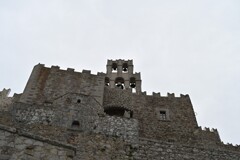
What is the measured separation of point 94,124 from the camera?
11.7 metres

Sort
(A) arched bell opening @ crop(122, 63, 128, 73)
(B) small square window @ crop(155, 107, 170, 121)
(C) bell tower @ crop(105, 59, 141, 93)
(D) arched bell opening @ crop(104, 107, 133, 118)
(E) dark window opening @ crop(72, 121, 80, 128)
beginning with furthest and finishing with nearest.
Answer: (A) arched bell opening @ crop(122, 63, 128, 73) < (C) bell tower @ crop(105, 59, 141, 93) < (B) small square window @ crop(155, 107, 170, 121) < (D) arched bell opening @ crop(104, 107, 133, 118) < (E) dark window opening @ crop(72, 121, 80, 128)

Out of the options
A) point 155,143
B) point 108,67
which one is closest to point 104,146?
point 155,143

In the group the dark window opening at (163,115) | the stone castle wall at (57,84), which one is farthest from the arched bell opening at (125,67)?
the dark window opening at (163,115)

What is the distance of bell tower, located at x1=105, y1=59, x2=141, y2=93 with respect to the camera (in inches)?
1043

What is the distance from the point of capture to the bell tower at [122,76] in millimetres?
26486

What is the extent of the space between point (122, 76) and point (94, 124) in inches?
633

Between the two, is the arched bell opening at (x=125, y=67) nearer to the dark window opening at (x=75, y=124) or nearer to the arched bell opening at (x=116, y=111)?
the arched bell opening at (x=116, y=111)

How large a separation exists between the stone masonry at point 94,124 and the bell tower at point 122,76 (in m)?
0.11

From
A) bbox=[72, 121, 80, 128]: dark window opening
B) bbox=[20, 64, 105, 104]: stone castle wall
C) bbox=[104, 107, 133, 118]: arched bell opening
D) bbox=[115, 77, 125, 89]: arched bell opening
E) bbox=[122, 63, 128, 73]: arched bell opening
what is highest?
bbox=[122, 63, 128, 73]: arched bell opening

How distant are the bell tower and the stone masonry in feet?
0.36

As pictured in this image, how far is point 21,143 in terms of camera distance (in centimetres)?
568

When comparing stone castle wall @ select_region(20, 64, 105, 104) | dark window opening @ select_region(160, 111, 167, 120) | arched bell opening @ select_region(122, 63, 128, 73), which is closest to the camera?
stone castle wall @ select_region(20, 64, 105, 104)

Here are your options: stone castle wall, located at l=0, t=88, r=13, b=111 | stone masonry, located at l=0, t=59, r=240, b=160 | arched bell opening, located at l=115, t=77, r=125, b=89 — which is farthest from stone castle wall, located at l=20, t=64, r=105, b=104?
arched bell opening, located at l=115, t=77, r=125, b=89

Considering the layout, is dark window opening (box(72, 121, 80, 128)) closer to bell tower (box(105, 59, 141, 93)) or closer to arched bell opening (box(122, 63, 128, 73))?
bell tower (box(105, 59, 141, 93))
